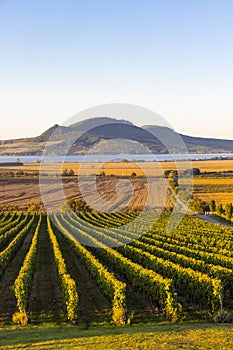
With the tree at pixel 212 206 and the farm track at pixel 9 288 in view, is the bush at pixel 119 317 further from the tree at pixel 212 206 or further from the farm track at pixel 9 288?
the tree at pixel 212 206

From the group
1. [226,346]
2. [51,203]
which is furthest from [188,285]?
[51,203]

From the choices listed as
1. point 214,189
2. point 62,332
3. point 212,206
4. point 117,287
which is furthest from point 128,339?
point 214,189

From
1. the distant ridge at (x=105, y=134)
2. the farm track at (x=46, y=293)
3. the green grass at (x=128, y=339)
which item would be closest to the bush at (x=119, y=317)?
the green grass at (x=128, y=339)

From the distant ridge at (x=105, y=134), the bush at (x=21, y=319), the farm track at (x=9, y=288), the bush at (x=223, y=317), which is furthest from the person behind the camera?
the distant ridge at (x=105, y=134)

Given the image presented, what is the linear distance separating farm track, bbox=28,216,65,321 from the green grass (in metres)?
3.15

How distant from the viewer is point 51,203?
8112cm

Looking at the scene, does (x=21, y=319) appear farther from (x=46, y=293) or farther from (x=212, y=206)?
(x=212, y=206)

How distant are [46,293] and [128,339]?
9.48 metres

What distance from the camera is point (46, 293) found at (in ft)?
65.9

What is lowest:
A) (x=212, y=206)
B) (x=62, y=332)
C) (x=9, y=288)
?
(x=9, y=288)

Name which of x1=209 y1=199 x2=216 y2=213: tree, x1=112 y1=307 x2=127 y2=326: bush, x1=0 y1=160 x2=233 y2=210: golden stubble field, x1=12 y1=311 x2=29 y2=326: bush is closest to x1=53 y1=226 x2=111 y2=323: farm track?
x1=112 y1=307 x2=127 y2=326: bush

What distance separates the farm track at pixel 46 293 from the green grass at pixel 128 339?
10.3 feet

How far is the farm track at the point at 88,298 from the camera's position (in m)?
16.3

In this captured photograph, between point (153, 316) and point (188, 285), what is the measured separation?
272cm
